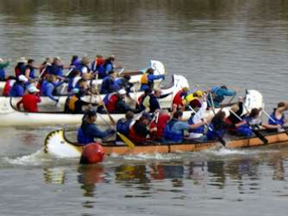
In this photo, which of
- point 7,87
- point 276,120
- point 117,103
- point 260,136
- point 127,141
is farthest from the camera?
point 7,87

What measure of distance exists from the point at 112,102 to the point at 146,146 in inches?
216

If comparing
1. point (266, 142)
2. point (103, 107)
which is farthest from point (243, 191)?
point (103, 107)

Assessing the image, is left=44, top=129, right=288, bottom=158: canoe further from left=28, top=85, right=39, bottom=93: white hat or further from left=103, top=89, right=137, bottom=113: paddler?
left=28, top=85, right=39, bottom=93: white hat

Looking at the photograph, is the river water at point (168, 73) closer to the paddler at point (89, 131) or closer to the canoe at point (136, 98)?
the paddler at point (89, 131)

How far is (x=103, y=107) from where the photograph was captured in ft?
102

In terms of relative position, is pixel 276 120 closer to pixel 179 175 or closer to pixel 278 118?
pixel 278 118

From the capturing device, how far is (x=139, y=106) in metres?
31.4

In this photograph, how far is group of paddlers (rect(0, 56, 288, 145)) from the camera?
2641 centimetres

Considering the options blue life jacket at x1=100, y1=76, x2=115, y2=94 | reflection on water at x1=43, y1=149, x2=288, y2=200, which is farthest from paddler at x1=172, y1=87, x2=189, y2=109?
reflection on water at x1=43, y1=149, x2=288, y2=200

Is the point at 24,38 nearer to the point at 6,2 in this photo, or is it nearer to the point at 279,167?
the point at 6,2

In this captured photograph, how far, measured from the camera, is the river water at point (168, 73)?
72.5 ft

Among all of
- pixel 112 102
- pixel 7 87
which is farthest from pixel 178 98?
pixel 7 87

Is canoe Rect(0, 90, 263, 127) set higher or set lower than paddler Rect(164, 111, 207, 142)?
lower

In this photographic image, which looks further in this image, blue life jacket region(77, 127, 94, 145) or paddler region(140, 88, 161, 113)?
paddler region(140, 88, 161, 113)
